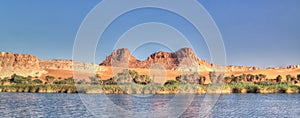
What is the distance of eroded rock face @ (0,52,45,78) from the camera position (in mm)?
138000

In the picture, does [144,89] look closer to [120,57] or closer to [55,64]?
[120,57]

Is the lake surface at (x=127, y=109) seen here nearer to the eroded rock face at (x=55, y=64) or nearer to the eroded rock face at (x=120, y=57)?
the eroded rock face at (x=120, y=57)

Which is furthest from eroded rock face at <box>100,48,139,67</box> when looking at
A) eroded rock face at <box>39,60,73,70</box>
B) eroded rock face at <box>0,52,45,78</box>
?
eroded rock face at <box>39,60,73,70</box>

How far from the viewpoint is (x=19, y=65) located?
5920 inches

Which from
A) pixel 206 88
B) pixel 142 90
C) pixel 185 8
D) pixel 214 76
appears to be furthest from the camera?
pixel 214 76

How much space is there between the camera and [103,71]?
15462cm

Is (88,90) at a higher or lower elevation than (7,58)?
lower

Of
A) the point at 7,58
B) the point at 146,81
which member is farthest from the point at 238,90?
the point at 7,58

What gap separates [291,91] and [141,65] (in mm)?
83125

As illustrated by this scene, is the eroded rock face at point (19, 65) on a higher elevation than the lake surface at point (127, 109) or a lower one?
higher

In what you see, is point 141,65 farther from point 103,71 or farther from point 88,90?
point 88,90

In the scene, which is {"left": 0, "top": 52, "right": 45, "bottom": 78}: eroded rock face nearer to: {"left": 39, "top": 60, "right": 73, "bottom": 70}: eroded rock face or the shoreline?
{"left": 39, "top": 60, "right": 73, "bottom": 70}: eroded rock face

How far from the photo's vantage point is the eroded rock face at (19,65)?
138 meters

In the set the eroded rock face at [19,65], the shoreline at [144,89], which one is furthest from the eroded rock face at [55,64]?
the shoreline at [144,89]
